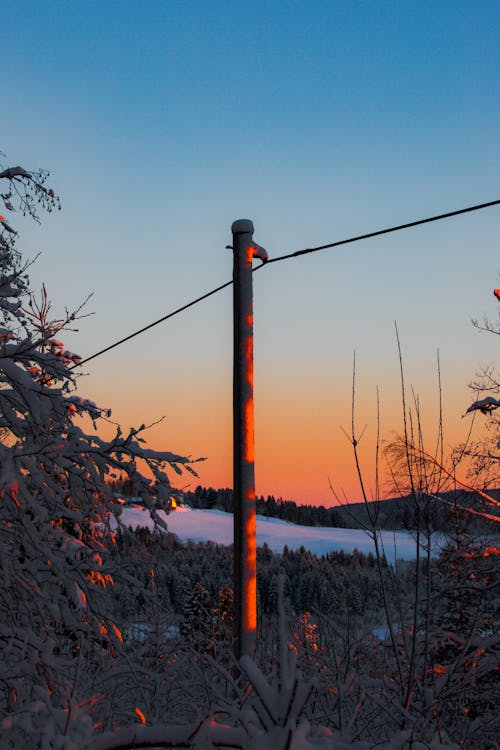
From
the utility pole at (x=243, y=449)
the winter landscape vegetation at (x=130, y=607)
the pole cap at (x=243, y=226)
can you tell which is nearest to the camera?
the winter landscape vegetation at (x=130, y=607)

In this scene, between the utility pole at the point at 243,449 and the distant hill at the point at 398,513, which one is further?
the utility pole at the point at 243,449

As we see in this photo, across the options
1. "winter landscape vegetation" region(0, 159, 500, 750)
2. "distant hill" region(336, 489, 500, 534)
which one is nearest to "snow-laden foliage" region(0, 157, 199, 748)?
"winter landscape vegetation" region(0, 159, 500, 750)

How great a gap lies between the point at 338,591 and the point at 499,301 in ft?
280

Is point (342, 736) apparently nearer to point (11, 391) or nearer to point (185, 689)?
point (185, 689)

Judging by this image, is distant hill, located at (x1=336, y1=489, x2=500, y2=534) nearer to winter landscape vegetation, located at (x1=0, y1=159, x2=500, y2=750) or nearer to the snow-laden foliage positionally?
winter landscape vegetation, located at (x1=0, y1=159, x2=500, y2=750)

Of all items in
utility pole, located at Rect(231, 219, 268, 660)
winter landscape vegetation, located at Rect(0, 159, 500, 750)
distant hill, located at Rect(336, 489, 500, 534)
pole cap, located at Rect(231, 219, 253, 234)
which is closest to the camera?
winter landscape vegetation, located at Rect(0, 159, 500, 750)

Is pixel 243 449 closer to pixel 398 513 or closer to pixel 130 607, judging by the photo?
pixel 398 513

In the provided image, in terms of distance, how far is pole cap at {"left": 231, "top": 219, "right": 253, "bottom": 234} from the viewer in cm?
608

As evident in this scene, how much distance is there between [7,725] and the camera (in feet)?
6.73

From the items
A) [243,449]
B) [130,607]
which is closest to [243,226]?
[243,449]

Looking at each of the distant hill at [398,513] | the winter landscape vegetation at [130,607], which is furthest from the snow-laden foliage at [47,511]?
the distant hill at [398,513]

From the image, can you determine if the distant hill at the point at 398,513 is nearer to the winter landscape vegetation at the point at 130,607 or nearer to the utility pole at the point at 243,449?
the winter landscape vegetation at the point at 130,607

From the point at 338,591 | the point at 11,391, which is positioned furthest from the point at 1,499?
the point at 338,591

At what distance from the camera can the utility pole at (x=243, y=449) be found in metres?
5.42
